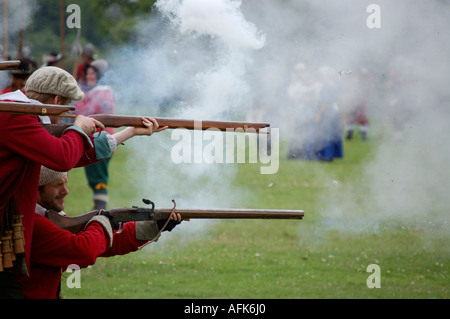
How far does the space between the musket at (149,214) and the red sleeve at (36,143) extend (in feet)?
1.78

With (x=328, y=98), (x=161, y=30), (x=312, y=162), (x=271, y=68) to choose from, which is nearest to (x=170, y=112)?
(x=161, y=30)

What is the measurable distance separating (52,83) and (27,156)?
22.6 inches

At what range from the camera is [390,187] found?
762cm

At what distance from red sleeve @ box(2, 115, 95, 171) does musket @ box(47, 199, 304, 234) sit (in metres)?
0.54

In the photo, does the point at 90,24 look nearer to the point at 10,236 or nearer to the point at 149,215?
the point at 149,215

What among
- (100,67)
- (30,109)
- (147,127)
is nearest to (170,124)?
(147,127)

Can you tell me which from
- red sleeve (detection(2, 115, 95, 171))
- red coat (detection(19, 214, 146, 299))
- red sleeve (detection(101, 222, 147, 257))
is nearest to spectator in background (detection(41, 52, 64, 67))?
red sleeve (detection(101, 222, 147, 257))

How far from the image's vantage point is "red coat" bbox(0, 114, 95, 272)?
337 centimetres

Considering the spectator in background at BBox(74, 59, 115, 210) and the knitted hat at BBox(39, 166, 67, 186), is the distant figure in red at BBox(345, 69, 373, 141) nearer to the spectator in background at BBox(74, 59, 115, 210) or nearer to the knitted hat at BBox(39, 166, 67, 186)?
the spectator in background at BBox(74, 59, 115, 210)

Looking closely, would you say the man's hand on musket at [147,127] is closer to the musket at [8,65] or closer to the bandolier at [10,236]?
the musket at [8,65]

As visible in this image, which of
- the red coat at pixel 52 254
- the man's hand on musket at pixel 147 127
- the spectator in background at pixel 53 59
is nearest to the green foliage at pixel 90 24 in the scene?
the spectator in background at pixel 53 59

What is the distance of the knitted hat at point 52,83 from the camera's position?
3762mm
